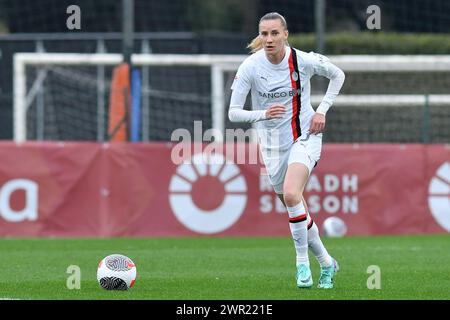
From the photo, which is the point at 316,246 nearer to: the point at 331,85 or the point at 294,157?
the point at 294,157

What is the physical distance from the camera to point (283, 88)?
33.1ft

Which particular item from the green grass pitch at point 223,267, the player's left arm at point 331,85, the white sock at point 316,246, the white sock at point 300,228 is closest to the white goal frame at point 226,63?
the green grass pitch at point 223,267

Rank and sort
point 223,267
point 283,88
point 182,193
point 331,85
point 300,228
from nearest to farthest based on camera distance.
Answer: point 300,228 < point 283,88 < point 331,85 < point 223,267 < point 182,193

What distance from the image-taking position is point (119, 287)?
31.6 feet

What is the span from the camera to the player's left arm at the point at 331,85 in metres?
9.99

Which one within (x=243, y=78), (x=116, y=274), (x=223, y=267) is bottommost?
(x=223, y=267)

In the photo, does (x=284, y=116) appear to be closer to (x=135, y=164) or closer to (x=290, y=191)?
(x=290, y=191)

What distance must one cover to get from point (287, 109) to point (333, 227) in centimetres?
706

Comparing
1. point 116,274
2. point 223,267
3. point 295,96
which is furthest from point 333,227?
point 116,274

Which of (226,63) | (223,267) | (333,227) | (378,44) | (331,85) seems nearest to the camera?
(331,85)

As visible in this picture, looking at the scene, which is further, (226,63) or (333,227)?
(226,63)
